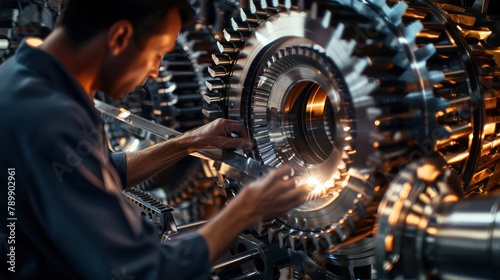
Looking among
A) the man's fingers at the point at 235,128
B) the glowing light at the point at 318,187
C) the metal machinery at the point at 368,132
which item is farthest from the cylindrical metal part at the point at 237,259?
the man's fingers at the point at 235,128

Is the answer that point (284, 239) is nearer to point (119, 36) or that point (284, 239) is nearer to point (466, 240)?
point (466, 240)

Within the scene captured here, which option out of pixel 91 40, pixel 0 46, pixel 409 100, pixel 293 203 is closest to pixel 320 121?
pixel 409 100

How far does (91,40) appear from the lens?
37.2 inches

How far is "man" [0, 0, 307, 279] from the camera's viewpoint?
0.80 meters

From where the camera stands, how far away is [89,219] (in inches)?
31.4

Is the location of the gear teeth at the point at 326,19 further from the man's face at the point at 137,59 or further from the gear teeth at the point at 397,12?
the man's face at the point at 137,59

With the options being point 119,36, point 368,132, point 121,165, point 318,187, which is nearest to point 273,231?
point 318,187

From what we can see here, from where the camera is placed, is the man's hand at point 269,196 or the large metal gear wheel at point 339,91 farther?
the large metal gear wheel at point 339,91

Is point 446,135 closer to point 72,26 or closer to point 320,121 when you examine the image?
point 320,121

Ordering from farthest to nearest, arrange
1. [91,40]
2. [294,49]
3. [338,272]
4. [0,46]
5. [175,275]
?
1. [0,46]
2. [338,272]
3. [294,49]
4. [91,40]
5. [175,275]

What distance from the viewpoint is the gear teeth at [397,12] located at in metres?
1.05

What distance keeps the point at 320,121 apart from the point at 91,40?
0.68 meters

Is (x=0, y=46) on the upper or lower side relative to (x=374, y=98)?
lower

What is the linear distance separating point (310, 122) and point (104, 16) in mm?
646
